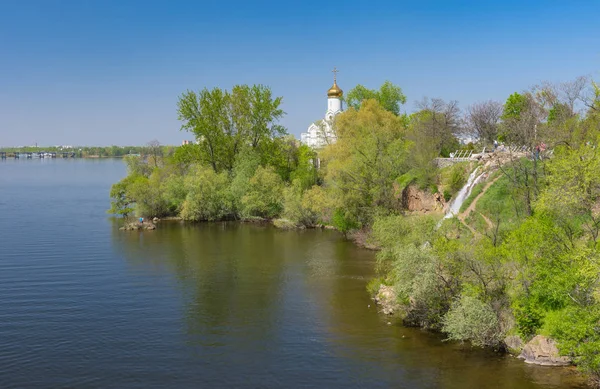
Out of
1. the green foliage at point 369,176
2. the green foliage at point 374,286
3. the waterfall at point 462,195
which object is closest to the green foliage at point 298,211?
the green foliage at point 369,176

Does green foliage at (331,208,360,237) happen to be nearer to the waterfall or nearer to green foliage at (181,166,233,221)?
the waterfall

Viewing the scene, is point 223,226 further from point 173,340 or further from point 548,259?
point 548,259

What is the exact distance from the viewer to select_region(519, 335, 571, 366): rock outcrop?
20562 mm

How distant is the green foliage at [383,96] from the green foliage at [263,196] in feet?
82.3

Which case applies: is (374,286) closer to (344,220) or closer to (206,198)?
(344,220)

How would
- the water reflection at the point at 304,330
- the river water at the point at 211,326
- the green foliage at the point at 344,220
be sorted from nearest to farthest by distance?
the water reflection at the point at 304,330
the river water at the point at 211,326
the green foliage at the point at 344,220

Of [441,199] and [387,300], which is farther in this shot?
[441,199]

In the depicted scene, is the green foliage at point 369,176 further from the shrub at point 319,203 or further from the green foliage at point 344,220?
Answer: the shrub at point 319,203

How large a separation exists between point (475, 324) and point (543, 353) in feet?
9.39

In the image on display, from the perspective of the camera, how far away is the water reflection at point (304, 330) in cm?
2028

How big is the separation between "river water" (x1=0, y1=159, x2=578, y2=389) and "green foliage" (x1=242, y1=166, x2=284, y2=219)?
14120 millimetres

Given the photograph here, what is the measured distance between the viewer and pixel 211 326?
2572cm

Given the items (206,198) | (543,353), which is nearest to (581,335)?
(543,353)

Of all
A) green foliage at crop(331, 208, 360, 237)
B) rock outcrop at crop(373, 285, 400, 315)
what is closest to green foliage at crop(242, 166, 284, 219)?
green foliage at crop(331, 208, 360, 237)
